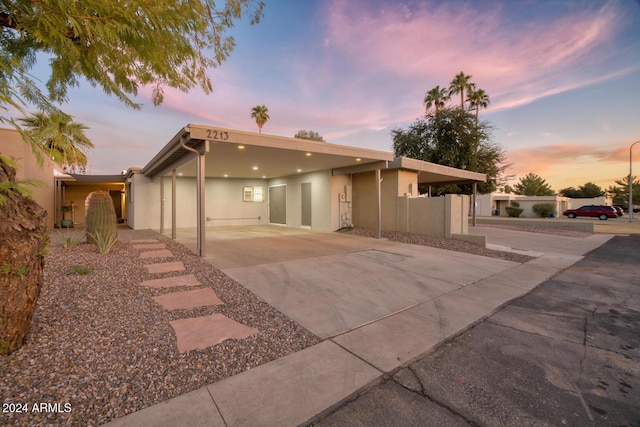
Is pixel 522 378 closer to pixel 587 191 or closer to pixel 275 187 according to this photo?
pixel 275 187

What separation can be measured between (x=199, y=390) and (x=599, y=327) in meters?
4.44

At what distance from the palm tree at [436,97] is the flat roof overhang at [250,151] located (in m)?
16.8

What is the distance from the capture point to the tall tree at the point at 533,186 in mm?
46406

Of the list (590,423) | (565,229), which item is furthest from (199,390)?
(565,229)

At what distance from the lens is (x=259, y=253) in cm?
703

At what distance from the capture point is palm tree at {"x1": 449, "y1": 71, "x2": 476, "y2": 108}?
73.9 feet

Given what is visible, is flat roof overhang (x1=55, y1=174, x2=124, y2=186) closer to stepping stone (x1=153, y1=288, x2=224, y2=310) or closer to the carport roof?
the carport roof

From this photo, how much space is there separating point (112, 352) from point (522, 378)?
3.49 meters

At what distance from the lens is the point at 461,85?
22688 mm

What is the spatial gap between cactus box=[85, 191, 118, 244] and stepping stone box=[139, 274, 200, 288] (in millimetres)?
3483

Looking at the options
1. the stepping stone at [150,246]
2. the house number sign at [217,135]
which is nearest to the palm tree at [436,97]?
the house number sign at [217,135]

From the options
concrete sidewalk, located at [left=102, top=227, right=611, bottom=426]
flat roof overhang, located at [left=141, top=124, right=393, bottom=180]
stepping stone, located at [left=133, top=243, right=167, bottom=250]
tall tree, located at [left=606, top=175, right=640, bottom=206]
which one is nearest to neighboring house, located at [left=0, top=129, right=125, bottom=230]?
stepping stone, located at [left=133, top=243, right=167, bottom=250]

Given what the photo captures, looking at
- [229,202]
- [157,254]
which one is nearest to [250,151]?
[157,254]

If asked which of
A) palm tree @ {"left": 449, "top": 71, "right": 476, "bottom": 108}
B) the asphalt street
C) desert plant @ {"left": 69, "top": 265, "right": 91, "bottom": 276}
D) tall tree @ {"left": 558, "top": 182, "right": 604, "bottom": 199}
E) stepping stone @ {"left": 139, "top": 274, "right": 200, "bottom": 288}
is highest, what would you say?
palm tree @ {"left": 449, "top": 71, "right": 476, "bottom": 108}
